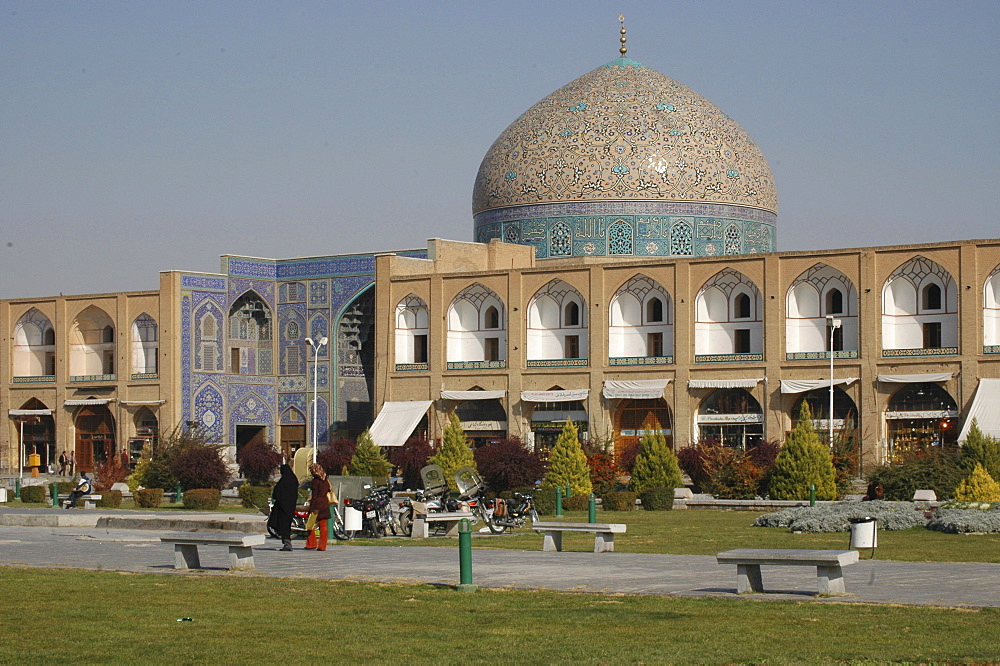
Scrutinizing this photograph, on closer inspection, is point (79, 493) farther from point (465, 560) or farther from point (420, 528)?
point (465, 560)

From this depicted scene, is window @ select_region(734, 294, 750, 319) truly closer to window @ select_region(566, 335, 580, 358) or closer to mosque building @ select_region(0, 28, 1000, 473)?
mosque building @ select_region(0, 28, 1000, 473)

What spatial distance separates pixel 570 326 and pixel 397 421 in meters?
4.80

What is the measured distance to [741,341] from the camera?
3684cm

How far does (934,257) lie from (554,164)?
449 inches

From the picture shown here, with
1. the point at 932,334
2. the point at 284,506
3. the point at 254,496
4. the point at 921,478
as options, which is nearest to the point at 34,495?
the point at 254,496

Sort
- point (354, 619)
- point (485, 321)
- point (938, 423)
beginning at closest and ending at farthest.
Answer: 1. point (354, 619)
2. point (938, 423)
3. point (485, 321)

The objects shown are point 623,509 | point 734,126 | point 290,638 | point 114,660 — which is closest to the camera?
point 114,660

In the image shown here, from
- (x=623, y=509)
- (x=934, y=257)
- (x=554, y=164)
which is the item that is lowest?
(x=623, y=509)

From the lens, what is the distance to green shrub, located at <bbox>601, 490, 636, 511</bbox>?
26.6 meters

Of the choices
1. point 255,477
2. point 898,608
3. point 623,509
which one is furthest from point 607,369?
point 898,608

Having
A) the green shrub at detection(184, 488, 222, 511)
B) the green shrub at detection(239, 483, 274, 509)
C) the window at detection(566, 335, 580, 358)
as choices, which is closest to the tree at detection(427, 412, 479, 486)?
the green shrub at detection(239, 483, 274, 509)

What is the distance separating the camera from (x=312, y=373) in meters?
42.0

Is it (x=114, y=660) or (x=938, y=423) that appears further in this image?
(x=938, y=423)

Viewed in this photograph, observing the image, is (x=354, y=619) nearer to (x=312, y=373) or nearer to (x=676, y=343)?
(x=676, y=343)
